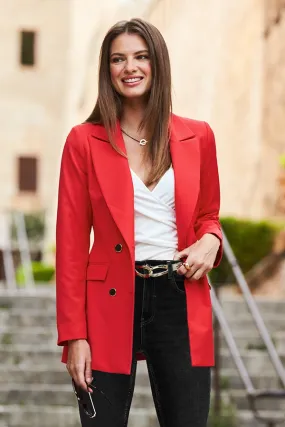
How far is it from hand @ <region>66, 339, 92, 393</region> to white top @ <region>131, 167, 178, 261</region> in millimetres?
249

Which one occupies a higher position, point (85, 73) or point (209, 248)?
point (209, 248)

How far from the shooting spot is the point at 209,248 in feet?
8.87

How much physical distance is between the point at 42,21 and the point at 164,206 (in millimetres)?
25874

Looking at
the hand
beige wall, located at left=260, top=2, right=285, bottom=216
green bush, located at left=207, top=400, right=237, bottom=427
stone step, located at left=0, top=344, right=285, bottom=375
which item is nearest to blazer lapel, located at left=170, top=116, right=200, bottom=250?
the hand

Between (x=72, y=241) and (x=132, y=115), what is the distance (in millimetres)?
374

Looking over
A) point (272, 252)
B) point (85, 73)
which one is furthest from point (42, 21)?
point (272, 252)

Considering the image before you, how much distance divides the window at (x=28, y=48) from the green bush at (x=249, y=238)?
1708 centimetres

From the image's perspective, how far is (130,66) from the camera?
2.72 m

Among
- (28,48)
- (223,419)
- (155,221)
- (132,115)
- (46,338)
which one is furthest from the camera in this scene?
(28,48)

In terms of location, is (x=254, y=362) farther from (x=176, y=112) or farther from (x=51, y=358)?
(x=176, y=112)

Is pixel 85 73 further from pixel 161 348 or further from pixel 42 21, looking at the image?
pixel 161 348

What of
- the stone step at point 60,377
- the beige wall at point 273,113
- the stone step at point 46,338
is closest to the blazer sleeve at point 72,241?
the stone step at point 60,377

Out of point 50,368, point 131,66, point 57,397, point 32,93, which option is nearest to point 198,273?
point 131,66

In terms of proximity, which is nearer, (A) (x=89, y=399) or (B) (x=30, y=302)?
(A) (x=89, y=399)
